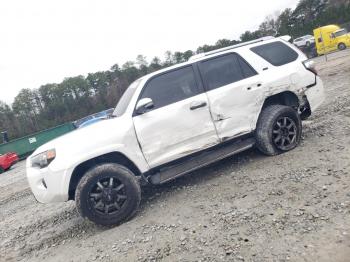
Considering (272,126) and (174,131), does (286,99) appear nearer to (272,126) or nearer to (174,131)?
(272,126)

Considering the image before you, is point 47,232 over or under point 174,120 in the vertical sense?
under

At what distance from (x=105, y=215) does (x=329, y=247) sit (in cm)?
279

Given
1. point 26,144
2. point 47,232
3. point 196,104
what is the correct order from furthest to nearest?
point 26,144 → point 47,232 → point 196,104

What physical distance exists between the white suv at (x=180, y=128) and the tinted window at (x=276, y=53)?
19mm

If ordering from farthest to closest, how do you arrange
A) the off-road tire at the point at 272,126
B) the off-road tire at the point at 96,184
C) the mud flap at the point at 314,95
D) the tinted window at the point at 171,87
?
the mud flap at the point at 314,95 → the off-road tire at the point at 272,126 → the tinted window at the point at 171,87 → the off-road tire at the point at 96,184

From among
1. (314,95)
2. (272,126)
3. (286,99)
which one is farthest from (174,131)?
(314,95)

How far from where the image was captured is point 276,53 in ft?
19.1

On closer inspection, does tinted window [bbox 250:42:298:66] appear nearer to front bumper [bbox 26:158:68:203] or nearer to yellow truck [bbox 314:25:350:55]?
front bumper [bbox 26:158:68:203]

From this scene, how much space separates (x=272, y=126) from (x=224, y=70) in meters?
1.21

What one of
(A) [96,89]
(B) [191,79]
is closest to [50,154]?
(B) [191,79]

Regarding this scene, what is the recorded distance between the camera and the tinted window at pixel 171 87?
505 centimetres

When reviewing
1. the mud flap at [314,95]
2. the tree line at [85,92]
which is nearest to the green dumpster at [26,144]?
the mud flap at [314,95]

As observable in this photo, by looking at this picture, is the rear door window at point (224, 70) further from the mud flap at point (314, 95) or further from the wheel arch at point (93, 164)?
the wheel arch at point (93, 164)

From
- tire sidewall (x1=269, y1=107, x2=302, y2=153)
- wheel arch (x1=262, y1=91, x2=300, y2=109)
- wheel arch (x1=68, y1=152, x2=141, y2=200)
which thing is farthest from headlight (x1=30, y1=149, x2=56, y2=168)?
wheel arch (x1=262, y1=91, x2=300, y2=109)
